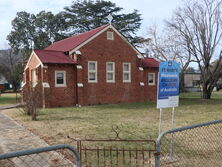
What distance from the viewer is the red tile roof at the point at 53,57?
1820 cm

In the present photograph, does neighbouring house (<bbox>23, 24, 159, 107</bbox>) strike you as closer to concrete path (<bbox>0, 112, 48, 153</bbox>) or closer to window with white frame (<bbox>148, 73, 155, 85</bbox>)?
window with white frame (<bbox>148, 73, 155, 85</bbox>)

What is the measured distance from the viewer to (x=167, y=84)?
544cm

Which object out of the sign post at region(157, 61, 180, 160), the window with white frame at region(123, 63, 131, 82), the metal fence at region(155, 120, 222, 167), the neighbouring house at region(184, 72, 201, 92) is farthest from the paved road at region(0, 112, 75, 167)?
the neighbouring house at region(184, 72, 201, 92)

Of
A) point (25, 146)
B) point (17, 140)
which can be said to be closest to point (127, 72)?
point (17, 140)

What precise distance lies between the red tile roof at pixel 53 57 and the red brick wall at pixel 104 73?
1.12 metres

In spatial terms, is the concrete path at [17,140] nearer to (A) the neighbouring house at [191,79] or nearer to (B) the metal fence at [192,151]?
(B) the metal fence at [192,151]

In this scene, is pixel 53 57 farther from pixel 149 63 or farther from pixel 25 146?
pixel 25 146

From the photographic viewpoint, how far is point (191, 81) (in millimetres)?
64750

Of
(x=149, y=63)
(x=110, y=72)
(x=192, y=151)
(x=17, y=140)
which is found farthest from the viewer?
(x=149, y=63)

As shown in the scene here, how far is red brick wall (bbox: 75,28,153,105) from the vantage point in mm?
19703

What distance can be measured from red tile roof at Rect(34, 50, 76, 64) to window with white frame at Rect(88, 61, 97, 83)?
154cm

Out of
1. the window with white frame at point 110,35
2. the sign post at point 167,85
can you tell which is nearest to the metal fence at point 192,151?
the sign post at point 167,85

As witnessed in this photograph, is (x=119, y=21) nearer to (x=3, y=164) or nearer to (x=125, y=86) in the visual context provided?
(x=125, y=86)

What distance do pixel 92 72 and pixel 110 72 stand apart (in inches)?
68.2
